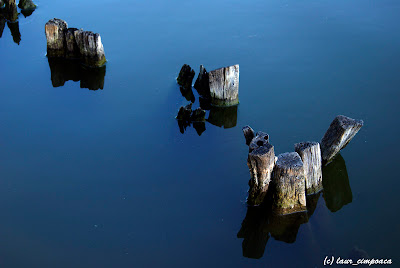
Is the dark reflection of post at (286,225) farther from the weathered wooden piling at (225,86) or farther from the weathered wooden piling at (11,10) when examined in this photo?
the weathered wooden piling at (11,10)

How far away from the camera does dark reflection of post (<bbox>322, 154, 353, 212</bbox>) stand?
348 inches

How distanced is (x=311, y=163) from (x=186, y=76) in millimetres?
4922

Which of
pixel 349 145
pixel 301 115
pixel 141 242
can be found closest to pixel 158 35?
pixel 301 115

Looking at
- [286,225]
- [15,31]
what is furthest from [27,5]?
[286,225]

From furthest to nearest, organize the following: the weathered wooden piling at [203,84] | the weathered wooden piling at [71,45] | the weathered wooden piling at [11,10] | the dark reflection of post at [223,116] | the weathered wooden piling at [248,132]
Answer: the weathered wooden piling at [11,10]
the weathered wooden piling at [71,45]
the weathered wooden piling at [203,84]
the dark reflection of post at [223,116]
the weathered wooden piling at [248,132]

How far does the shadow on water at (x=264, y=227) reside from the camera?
8062mm

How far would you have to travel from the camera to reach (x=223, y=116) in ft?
37.5

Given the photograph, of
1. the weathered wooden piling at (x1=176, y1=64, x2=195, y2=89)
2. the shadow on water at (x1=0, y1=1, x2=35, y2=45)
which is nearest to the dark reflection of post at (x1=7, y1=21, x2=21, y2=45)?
the shadow on water at (x1=0, y1=1, x2=35, y2=45)

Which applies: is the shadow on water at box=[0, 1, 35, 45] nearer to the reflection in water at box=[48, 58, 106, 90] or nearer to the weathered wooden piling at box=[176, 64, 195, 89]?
the reflection in water at box=[48, 58, 106, 90]

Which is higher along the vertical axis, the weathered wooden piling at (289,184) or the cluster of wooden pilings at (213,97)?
the cluster of wooden pilings at (213,97)

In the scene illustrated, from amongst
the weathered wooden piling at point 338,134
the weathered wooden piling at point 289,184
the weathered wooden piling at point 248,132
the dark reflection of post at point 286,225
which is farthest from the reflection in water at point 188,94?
the dark reflection of post at point 286,225

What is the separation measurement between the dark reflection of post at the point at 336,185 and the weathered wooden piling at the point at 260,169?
135 cm

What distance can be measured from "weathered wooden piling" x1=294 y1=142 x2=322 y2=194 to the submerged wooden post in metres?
8.30

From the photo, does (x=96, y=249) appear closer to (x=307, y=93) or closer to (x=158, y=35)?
(x=307, y=93)
